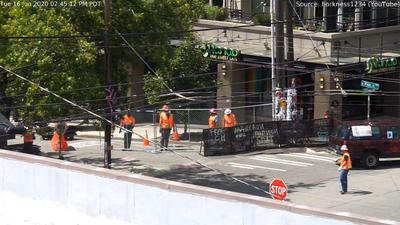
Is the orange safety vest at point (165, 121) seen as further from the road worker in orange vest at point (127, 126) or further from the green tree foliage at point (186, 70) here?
the green tree foliage at point (186, 70)

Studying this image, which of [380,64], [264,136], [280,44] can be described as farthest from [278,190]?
[380,64]

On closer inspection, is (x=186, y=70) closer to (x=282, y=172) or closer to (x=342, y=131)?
(x=342, y=131)

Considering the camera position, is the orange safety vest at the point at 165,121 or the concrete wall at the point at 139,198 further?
the orange safety vest at the point at 165,121

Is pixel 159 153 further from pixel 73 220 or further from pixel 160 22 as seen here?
pixel 73 220

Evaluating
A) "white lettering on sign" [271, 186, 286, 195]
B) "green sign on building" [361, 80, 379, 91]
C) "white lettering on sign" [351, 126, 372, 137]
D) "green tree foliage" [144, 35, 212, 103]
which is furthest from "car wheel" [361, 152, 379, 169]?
"green tree foliage" [144, 35, 212, 103]

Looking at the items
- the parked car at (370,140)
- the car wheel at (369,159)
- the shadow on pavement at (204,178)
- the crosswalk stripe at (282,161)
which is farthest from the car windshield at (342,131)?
the shadow on pavement at (204,178)

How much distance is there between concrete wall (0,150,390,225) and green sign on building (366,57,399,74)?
23.0 metres

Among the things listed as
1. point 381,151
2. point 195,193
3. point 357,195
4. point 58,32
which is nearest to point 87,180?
point 195,193

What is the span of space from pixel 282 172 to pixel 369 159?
336 centimetres

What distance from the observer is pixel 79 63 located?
1903 centimetres

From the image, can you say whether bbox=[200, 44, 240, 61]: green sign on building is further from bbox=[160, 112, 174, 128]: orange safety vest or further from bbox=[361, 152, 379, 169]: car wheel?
bbox=[361, 152, 379, 169]: car wheel

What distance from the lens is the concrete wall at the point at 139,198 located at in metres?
7.72

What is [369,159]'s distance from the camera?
2384cm

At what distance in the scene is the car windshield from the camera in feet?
79.2
